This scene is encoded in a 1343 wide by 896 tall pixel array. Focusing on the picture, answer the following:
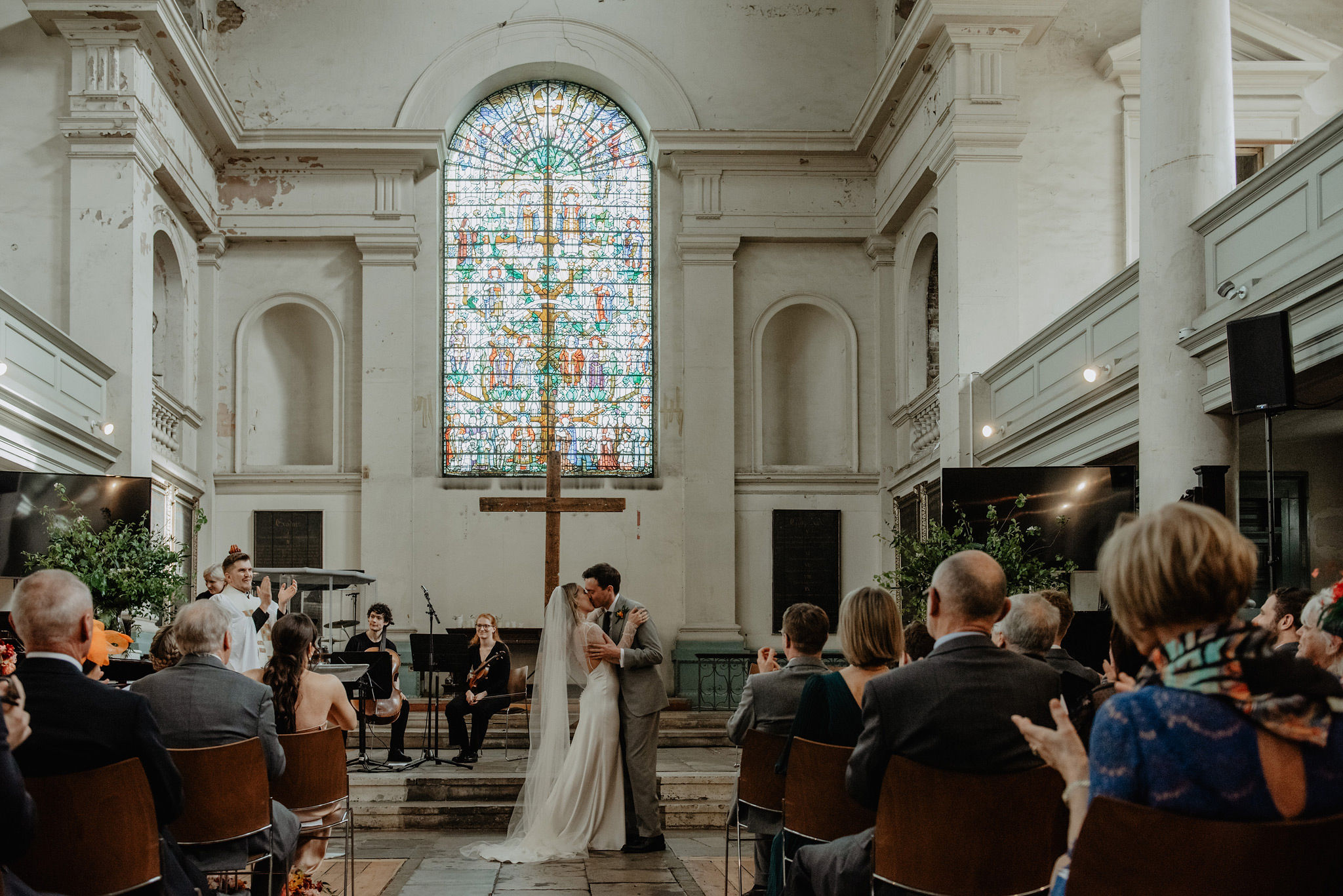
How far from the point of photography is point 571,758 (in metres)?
7.49

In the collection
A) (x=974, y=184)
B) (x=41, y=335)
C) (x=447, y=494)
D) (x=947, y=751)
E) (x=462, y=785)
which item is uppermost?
(x=974, y=184)

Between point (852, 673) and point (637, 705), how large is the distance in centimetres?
344

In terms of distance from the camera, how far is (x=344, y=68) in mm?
16109

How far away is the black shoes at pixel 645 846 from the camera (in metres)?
7.50

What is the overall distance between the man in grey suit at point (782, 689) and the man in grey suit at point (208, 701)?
66.8 inches

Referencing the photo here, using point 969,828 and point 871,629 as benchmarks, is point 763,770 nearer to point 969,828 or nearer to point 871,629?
point 871,629

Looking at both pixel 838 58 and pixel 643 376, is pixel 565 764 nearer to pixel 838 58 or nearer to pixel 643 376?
pixel 643 376

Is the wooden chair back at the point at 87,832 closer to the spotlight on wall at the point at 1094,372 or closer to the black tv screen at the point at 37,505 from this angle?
the black tv screen at the point at 37,505

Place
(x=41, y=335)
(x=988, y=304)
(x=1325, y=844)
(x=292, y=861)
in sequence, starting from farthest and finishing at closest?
(x=988, y=304), (x=41, y=335), (x=292, y=861), (x=1325, y=844)

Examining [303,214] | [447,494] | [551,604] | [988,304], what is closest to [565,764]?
[551,604]

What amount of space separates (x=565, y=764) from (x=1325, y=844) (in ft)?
19.0

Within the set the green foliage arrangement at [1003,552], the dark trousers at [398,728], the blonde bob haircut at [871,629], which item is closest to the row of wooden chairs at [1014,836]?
the blonde bob haircut at [871,629]

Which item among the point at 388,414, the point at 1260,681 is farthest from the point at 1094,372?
the point at 388,414

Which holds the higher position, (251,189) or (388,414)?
(251,189)
